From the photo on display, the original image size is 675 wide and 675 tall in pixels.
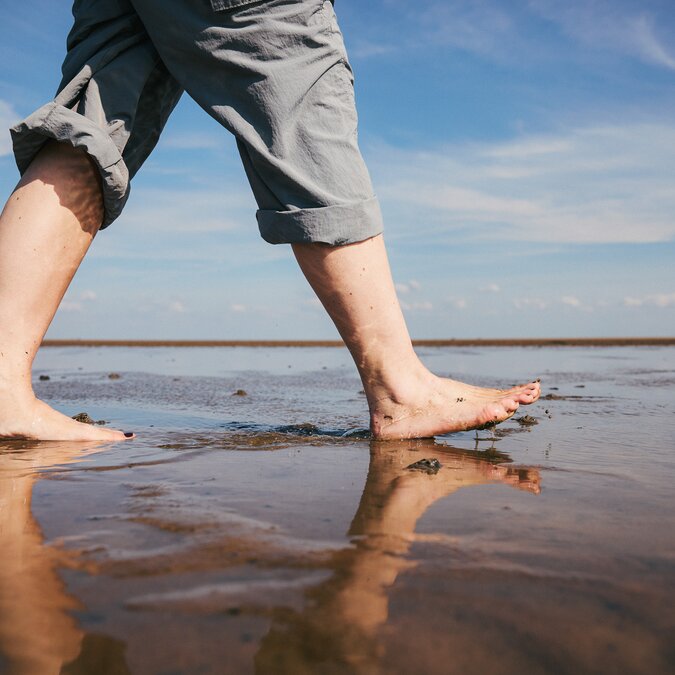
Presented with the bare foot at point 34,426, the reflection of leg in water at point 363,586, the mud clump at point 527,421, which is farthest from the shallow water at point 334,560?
the mud clump at point 527,421

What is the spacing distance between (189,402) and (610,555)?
2242 millimetres

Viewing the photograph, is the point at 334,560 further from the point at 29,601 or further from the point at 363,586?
the point at 29,601

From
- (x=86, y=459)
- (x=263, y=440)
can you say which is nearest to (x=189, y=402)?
(x=263, y=440)

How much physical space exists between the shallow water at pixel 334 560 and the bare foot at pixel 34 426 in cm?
16

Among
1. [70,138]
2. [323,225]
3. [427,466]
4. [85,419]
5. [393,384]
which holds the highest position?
[70,138]

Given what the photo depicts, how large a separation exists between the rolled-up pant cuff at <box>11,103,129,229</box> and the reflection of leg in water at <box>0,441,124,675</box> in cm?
96

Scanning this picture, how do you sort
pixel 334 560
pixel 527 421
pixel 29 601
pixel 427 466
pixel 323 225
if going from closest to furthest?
pixel 29 601
pixel 334 560
pixel 427 466
pixel 323 225
pixel 527 421

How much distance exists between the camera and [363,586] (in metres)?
0.65

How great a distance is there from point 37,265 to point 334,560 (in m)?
1.29

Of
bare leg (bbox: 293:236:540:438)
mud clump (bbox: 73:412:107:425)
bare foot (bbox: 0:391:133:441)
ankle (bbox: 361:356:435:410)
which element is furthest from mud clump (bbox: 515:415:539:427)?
mud clump (bbox: 73:412:107:425)

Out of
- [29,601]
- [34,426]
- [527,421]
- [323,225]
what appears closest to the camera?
[29,601]

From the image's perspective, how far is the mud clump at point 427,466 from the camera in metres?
1.25

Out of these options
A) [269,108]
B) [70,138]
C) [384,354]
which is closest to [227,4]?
[269,108]

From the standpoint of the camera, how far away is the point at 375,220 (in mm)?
1645
